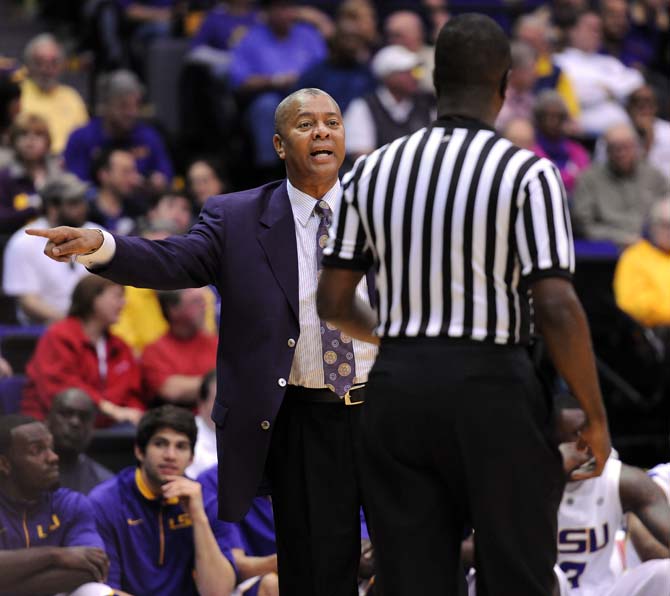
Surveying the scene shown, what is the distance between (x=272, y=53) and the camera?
1010cm

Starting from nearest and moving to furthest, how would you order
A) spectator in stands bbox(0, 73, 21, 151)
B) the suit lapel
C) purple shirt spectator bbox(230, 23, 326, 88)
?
1. the suit lapel
2. spectator in stands bbox(0, 73, 21, 151)
3. purple shirt spectator bbox(230, 23, 326, 88)

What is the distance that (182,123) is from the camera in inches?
420

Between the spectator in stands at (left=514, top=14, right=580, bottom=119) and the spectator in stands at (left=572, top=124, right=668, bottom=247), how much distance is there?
3.94ft

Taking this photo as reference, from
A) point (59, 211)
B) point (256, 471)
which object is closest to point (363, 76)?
point (59, 211)

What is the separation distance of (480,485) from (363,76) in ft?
22.4

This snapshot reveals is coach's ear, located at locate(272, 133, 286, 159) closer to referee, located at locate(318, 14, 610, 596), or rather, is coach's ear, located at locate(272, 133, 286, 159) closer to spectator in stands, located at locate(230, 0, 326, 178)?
referee, located at locate(318, 14, 610, 596)

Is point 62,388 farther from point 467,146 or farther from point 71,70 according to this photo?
point 71,70

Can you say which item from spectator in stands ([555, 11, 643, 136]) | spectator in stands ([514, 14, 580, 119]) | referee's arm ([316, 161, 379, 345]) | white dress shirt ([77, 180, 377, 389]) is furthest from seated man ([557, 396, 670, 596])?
spectator in stands ([514, 14, 580, 119])

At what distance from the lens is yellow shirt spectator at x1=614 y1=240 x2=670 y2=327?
833 centimetres

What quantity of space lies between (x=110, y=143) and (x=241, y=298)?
5.46m

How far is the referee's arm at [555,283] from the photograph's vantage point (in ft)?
9.74

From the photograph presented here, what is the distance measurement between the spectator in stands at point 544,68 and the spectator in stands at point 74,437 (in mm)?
6094

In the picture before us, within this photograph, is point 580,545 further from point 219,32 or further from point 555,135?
point 219,32

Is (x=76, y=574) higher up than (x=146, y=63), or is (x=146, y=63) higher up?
(x=146, y=63)
